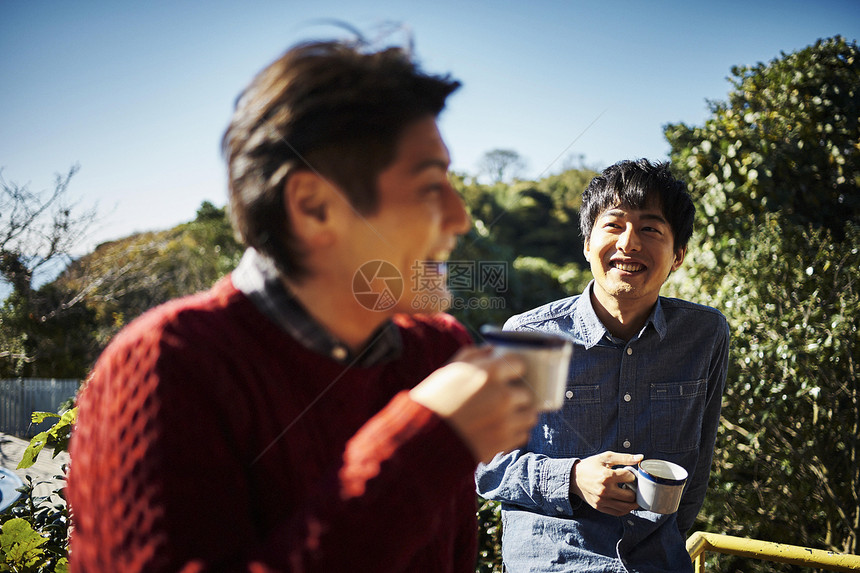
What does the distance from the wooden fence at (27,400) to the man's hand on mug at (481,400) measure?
5.67 feet

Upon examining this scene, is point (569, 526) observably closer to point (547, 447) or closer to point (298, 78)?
point (547, 447)

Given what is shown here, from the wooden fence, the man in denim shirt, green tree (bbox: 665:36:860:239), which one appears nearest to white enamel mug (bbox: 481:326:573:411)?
the man in denim shirt

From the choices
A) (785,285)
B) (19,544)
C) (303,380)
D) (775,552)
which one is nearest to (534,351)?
(303,380)

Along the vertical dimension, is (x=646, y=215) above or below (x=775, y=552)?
above

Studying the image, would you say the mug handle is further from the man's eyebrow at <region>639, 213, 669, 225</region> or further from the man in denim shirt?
the man's eyebrow at <region>639, 213, 669, 225</region>

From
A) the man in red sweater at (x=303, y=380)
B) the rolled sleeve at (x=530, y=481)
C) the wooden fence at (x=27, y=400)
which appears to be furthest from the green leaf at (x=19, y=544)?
the rolled sleeve at (x=530, y=481)

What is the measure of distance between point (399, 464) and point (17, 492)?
5.67 feet

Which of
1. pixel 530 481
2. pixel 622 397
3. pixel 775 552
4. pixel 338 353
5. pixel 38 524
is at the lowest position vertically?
pixel 775 552

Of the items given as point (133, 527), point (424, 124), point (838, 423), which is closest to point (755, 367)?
point (838, 423)

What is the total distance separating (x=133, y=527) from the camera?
25.7 inches

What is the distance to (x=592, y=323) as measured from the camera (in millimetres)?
1951

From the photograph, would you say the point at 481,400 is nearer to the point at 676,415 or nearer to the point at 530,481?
the point at 530,481

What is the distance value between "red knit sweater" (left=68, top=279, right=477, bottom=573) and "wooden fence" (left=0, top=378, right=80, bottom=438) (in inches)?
58.0

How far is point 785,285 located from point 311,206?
3.58 m
